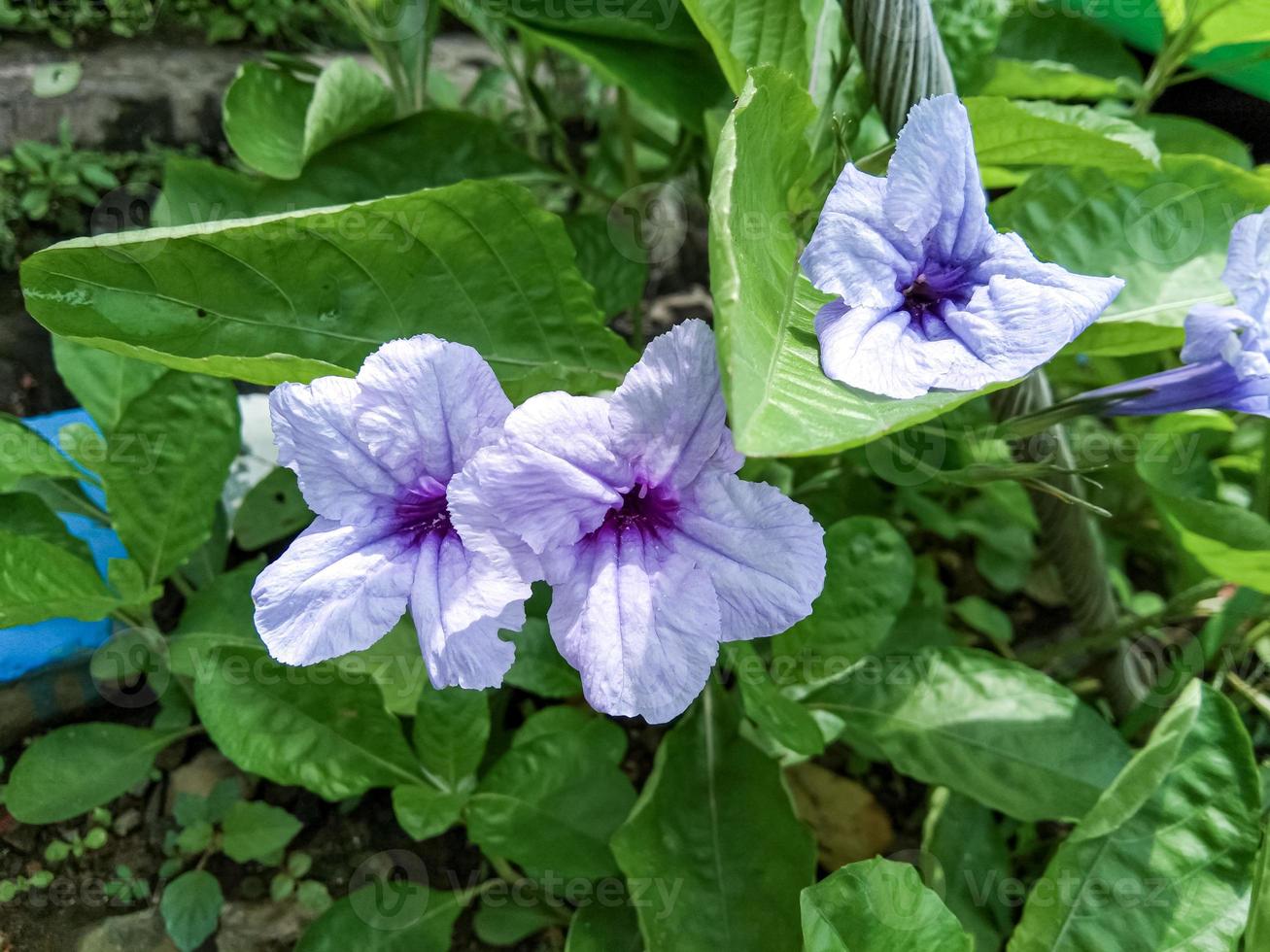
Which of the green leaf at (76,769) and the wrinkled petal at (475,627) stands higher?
the wrinkled petal at (475,627)

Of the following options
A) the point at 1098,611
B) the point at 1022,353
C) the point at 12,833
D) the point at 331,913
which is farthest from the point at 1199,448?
the point at 12,833

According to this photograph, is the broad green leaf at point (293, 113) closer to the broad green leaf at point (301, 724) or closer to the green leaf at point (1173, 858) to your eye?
the broad green leaf at point (301, 724)

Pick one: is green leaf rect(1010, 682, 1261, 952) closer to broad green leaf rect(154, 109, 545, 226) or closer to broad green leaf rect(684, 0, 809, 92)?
broad green leaf rect(684, 0, 809, 92)

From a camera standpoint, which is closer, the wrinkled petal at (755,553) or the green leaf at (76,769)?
the wrinkled petal at (755,553)

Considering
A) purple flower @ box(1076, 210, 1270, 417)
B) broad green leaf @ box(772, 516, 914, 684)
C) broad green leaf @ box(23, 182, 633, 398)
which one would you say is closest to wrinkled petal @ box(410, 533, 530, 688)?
broad green leaf @ box(23, 182, 633, 398)

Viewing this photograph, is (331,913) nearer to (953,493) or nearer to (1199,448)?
(953,493)

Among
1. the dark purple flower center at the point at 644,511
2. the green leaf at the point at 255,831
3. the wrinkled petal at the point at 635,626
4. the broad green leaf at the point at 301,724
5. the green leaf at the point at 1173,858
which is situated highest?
the dark purple flower center at the point at 644,511

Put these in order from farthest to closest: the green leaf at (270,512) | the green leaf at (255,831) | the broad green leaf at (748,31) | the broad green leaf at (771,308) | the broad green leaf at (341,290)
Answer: the green leaf at (270,512)
the green leaf at (255,831)
the broad green leaf at (748,31)
the broad green leaf at (341,290)
the broad green leaf at (771,308)

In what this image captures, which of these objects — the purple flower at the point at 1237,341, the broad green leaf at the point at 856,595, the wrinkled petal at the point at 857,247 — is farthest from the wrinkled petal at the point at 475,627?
the purple flower at the point at 1237,341
